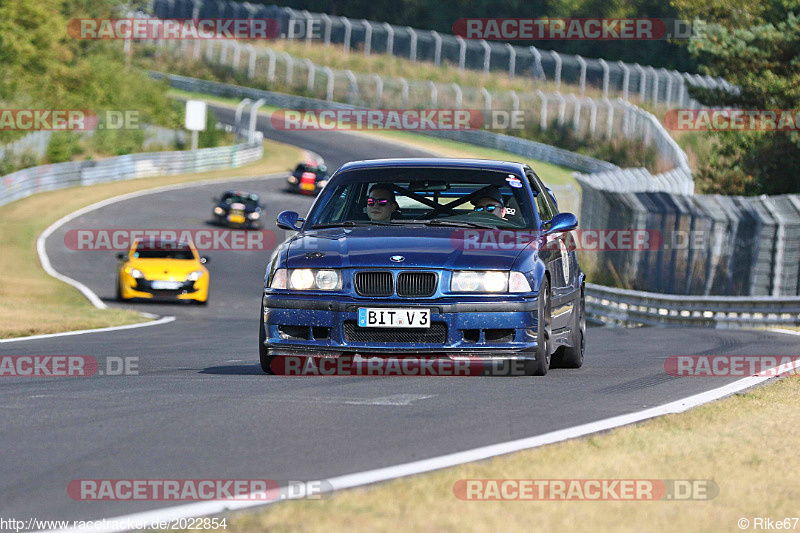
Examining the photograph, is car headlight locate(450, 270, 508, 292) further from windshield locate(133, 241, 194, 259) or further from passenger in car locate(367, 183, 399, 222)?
windshield locate(133, 241, 194, 259)

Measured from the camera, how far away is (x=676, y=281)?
83.8ft

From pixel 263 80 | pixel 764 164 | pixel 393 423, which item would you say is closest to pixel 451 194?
pixel 393 423

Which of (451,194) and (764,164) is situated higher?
(451,194)

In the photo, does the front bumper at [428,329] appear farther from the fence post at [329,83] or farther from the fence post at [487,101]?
the fence post at [329,83]

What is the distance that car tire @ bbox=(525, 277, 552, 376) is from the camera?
379 inches

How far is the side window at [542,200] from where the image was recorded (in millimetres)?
11115

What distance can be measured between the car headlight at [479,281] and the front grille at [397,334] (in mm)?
335

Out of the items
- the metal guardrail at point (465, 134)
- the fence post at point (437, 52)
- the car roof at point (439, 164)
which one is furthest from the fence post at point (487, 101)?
the car roof at point (439, 164)

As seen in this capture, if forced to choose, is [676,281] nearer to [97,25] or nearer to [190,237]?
[190,237]

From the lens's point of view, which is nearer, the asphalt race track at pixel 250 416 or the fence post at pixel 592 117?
the asphalt race track at pixel 250 416

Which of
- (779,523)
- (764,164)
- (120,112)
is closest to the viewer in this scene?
(779,523)

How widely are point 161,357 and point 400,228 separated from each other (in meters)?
4.09

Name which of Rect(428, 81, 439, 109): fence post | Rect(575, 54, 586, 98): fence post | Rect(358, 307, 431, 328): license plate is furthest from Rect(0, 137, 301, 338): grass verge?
Rect(575, 54, 586, 98): fence post

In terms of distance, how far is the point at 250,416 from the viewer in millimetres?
7582
